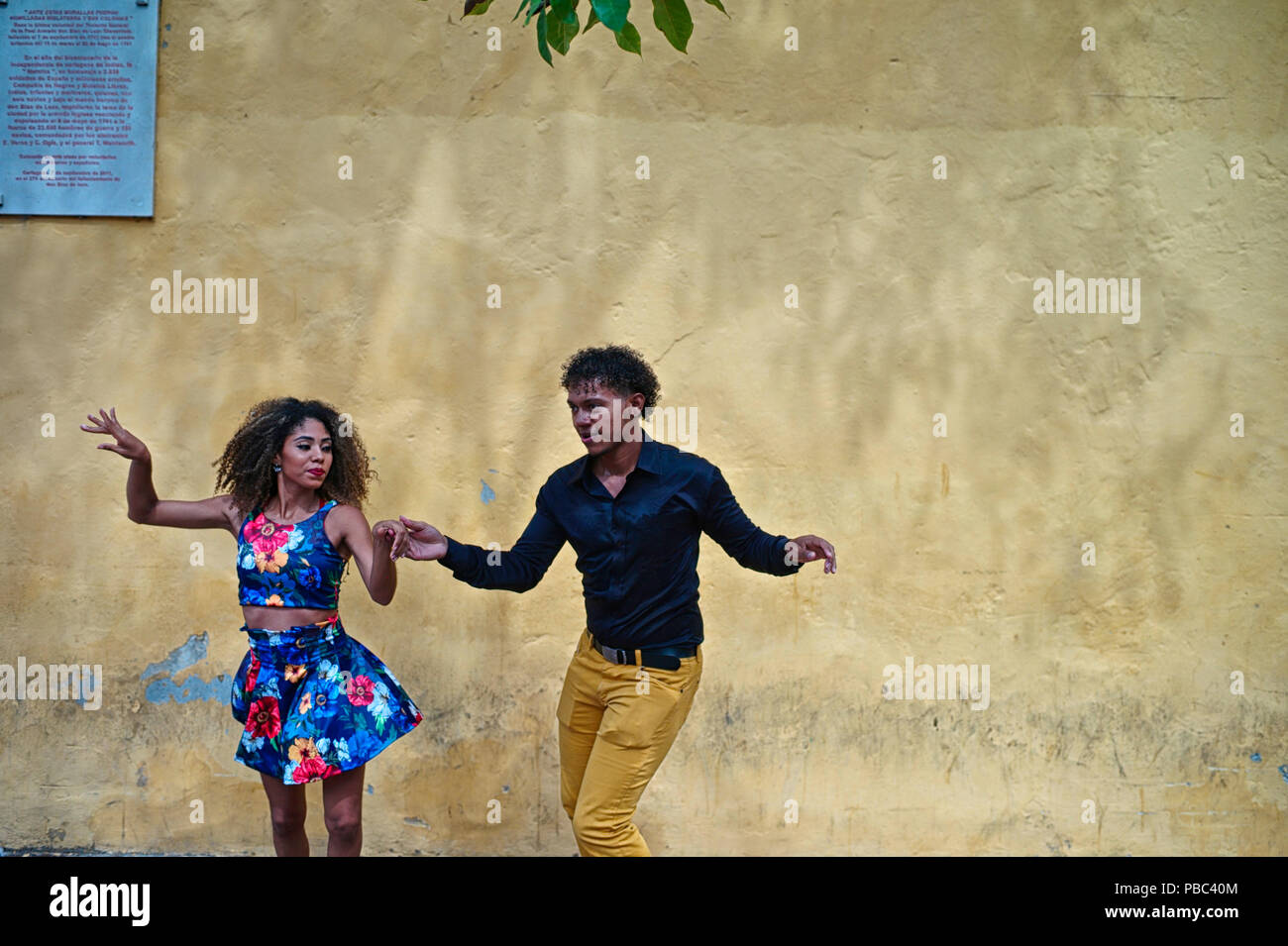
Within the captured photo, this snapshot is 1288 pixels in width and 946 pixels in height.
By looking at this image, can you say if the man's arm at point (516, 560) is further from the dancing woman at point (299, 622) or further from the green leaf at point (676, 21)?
the green leaf at point (676, 21)

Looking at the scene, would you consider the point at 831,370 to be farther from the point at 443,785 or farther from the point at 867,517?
the point at 443,785

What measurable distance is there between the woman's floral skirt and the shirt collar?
92cm

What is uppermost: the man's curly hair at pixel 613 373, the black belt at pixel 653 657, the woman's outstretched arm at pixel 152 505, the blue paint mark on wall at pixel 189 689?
the man's curly hair at pixel 613 373

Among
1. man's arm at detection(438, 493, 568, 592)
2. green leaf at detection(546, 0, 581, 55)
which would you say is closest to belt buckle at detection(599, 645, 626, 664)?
man's arm at detection(438, 493, 568, 592)

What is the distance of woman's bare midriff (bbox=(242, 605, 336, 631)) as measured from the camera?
3857 mm

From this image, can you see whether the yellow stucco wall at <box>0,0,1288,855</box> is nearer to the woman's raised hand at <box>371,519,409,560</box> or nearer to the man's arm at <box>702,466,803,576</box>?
the man's arm at <box>702,466,803,576</box>

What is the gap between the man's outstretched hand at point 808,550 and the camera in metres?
3.84

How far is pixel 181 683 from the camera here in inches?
203

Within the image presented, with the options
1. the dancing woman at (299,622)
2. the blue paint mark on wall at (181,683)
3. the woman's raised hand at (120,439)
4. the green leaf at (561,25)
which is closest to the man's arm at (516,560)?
the dancing woman at (299,622)

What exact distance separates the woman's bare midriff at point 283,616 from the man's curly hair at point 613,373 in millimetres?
1102

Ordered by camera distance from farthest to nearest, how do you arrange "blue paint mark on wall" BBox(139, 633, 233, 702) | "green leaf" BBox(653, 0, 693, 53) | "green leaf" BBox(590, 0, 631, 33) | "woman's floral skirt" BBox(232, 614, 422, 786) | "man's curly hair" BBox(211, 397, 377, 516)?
"blue paint mark on wall" BBox(139, 633, 233, 702) < "man's curly hair" BBox(211, 397, 377, 516) < "woman's floral skirt" BBox(232, 614, 422, 786) < "green leaf" BBox(653, 0, 693, 53) < "green leaf" BBox(590, 0, 631, 33)

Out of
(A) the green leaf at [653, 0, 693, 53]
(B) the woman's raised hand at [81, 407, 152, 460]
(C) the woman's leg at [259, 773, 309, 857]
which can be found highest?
(A) the green leaf at [653, 0, 693, 53]

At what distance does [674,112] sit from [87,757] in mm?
3712

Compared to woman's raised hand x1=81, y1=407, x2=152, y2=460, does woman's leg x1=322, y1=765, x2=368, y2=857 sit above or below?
below
